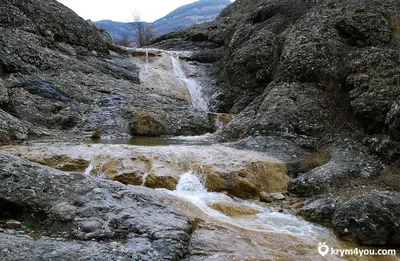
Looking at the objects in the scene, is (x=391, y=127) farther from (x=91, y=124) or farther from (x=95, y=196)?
(x=91, y=124)

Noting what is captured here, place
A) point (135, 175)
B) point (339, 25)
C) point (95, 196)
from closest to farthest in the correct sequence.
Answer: point (95, 196) < point (135, 175) < point (339, 25)

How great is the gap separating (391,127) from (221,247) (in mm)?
6202

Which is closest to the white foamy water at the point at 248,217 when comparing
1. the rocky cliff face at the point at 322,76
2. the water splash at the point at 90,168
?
the water splash at the point at 90,168

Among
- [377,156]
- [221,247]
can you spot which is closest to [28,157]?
[221,247]

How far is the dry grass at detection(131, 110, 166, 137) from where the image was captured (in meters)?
12.4

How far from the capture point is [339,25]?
13258 millimetres

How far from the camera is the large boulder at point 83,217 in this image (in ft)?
13.8

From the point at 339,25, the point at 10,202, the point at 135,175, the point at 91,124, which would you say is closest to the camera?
the point at 10,202

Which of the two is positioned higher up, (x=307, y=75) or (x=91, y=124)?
(x=307, y=75)

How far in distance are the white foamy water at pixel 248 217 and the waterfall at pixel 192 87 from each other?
9135 millimetres

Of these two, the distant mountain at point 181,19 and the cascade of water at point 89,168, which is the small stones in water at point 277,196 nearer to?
the cascade of water at point 89,168

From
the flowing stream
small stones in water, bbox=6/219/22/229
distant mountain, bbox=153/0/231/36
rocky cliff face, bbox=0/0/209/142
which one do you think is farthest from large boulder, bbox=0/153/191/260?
distant mountain, bbox=153/0/231/36

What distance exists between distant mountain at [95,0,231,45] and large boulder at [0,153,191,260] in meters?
86.9

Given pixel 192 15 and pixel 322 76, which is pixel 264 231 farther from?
pixel 192 15
